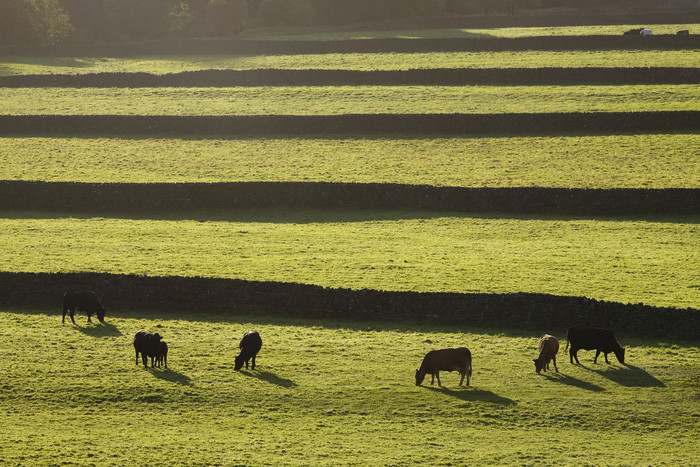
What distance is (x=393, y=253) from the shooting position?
118ft

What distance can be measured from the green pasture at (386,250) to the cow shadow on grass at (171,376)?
311 inches

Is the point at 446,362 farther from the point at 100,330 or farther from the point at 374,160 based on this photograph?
the point at 374,160

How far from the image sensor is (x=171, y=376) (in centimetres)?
2402

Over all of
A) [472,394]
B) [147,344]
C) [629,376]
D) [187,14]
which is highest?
[187,14]

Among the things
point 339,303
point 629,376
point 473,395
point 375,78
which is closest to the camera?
point 473,395

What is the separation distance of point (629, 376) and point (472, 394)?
4469 millimetres

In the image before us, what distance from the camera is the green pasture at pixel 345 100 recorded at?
56.7 m

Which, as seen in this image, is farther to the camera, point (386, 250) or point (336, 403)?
point (386, 250)

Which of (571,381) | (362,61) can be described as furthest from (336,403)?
(362,61)

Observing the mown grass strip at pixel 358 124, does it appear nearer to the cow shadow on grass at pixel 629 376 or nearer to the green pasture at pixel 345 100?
the green pasture at pixel 345 100

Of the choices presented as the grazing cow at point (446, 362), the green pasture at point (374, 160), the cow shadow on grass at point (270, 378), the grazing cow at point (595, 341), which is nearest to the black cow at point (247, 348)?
the cow shadow on grass at point (270, 378)

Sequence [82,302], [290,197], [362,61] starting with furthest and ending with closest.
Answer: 1. [362,61]
2. [290,197]
3. [82,302]

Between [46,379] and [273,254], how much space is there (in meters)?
13.2

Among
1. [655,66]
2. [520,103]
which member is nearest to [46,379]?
[520,103]
